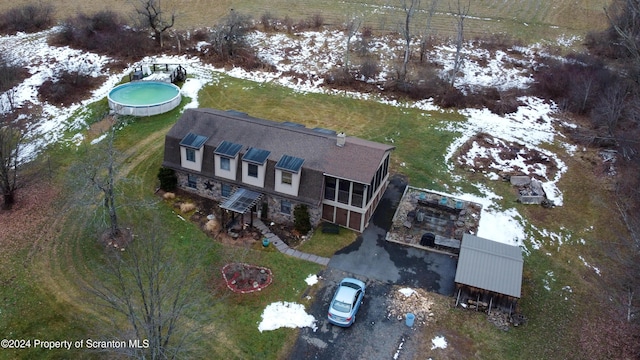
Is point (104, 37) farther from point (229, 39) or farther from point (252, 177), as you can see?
point (252, 177)

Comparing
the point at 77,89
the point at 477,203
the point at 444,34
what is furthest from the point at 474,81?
the point at 77,89

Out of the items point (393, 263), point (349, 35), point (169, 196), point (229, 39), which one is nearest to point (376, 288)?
point (393, 263)

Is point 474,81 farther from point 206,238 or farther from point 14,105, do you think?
point 14,105

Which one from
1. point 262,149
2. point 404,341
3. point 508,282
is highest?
point 262,149

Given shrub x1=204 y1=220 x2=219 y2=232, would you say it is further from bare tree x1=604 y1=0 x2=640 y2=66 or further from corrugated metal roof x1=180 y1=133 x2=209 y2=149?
bare tree x1=604 y1=0 x2=640 y2=66

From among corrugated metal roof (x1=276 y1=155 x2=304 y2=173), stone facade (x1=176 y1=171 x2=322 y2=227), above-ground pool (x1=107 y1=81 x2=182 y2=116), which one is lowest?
stone facade (x1=176 y1=171 x2=322 y2=227)

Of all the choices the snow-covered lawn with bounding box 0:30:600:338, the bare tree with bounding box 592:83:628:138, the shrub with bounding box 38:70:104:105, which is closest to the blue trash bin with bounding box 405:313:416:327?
the snow-covered lawn with bounding box 0:30:600:338
